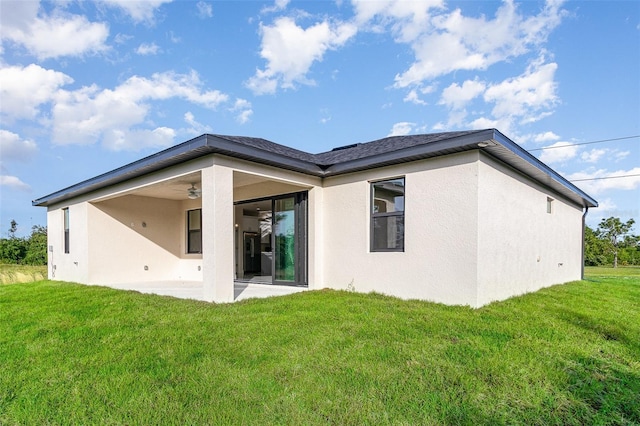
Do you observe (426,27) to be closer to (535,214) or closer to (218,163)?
(535,214)

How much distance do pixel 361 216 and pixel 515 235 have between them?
3.29 metres

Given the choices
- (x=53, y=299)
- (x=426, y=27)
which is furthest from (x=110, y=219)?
(x=426, y=27)

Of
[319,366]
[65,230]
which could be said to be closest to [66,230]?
[65,230]

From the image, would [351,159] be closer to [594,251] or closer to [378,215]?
[378,215]

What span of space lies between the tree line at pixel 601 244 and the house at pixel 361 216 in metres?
19.1

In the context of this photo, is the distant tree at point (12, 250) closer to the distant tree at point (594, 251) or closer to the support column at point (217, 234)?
the support column at point (217, 234)

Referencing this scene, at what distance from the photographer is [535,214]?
8.54 metres

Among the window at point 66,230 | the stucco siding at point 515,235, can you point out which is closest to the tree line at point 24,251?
the window at point 66,230

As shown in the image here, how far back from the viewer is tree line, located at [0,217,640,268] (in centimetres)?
2525

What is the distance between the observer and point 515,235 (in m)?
7.40

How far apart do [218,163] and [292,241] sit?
9.84 ft

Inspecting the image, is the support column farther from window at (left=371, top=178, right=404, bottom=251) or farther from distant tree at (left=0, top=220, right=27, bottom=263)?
distant tree at (left=0, top=220, right=27, bottom=263)

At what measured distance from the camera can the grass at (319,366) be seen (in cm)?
262

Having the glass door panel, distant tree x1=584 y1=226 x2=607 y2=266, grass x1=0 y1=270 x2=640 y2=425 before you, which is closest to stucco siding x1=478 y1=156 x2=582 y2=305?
grass x1=0 y1=270 x2=640 y2=425
